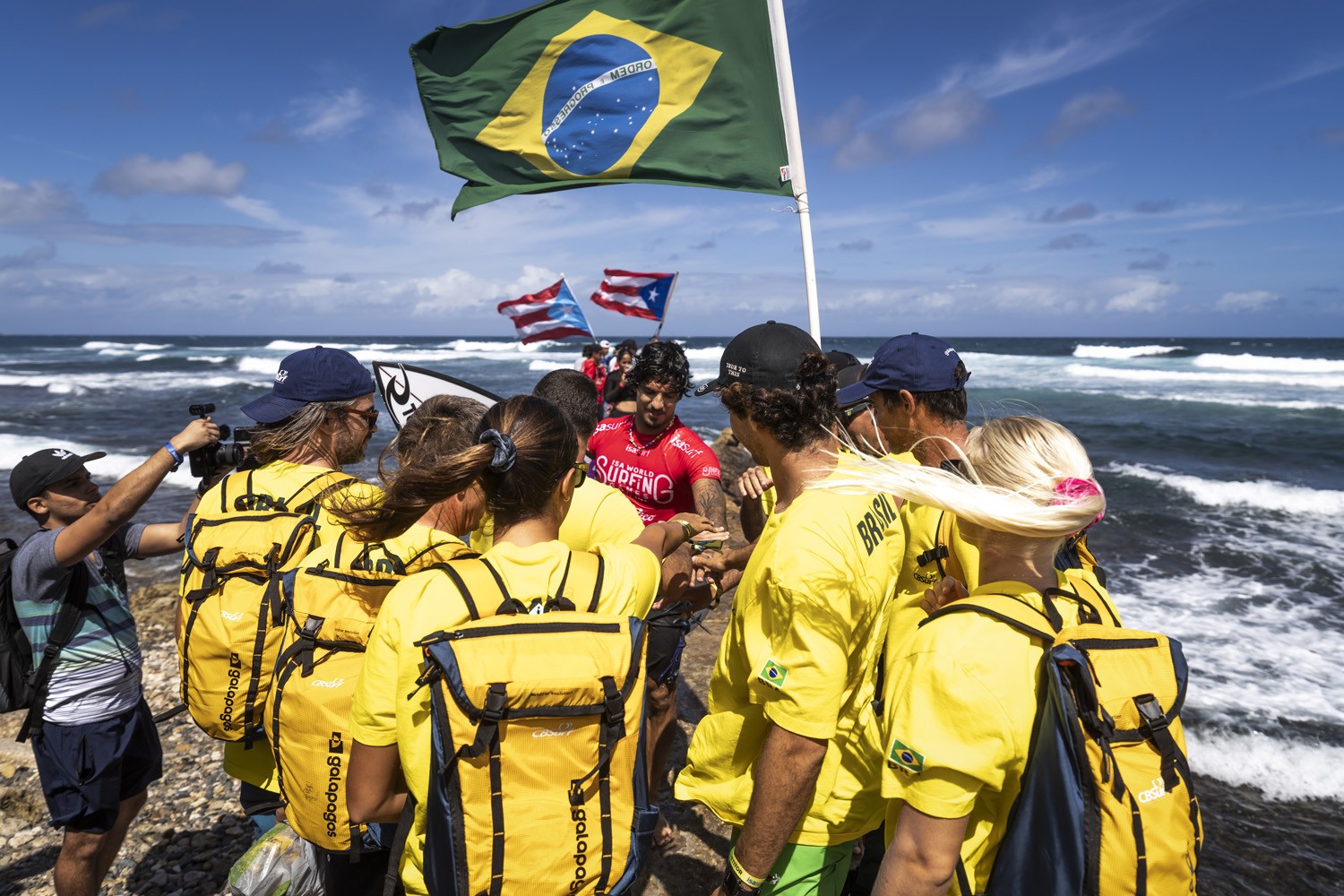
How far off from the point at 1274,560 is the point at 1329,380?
114 ft

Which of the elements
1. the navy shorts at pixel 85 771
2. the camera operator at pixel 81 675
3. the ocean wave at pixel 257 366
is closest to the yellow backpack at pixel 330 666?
the camera operator at pixel 81 675

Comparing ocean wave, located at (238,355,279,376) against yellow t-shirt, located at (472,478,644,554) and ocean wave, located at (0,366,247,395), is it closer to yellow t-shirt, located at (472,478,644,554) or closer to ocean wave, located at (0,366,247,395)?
ocean wave, located at (0,366,247,395)

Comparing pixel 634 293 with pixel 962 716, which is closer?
pixel 962 716

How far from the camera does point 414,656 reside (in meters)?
1.81

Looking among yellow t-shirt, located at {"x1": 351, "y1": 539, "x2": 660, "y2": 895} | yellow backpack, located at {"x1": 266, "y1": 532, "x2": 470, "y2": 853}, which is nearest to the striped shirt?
yellow backpack, located at {"x1": 266, "y1": 532, "x2": 470, "y2": 853}

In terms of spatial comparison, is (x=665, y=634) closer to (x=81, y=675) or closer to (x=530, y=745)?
(x=530, y=745)

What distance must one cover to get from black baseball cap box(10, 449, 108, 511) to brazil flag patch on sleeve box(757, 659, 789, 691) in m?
2.85

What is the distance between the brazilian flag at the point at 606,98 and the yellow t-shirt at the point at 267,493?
276 centimetres

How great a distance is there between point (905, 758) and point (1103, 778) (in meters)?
0.38

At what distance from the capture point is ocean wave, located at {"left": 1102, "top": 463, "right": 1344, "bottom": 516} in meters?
13.2

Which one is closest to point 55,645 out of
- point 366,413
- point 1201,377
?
point 366,413

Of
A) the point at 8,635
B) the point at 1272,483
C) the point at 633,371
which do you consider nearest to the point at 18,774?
the point at 8,635

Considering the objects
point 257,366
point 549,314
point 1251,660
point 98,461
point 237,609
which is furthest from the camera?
point 257,366

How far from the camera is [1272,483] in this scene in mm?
15008
